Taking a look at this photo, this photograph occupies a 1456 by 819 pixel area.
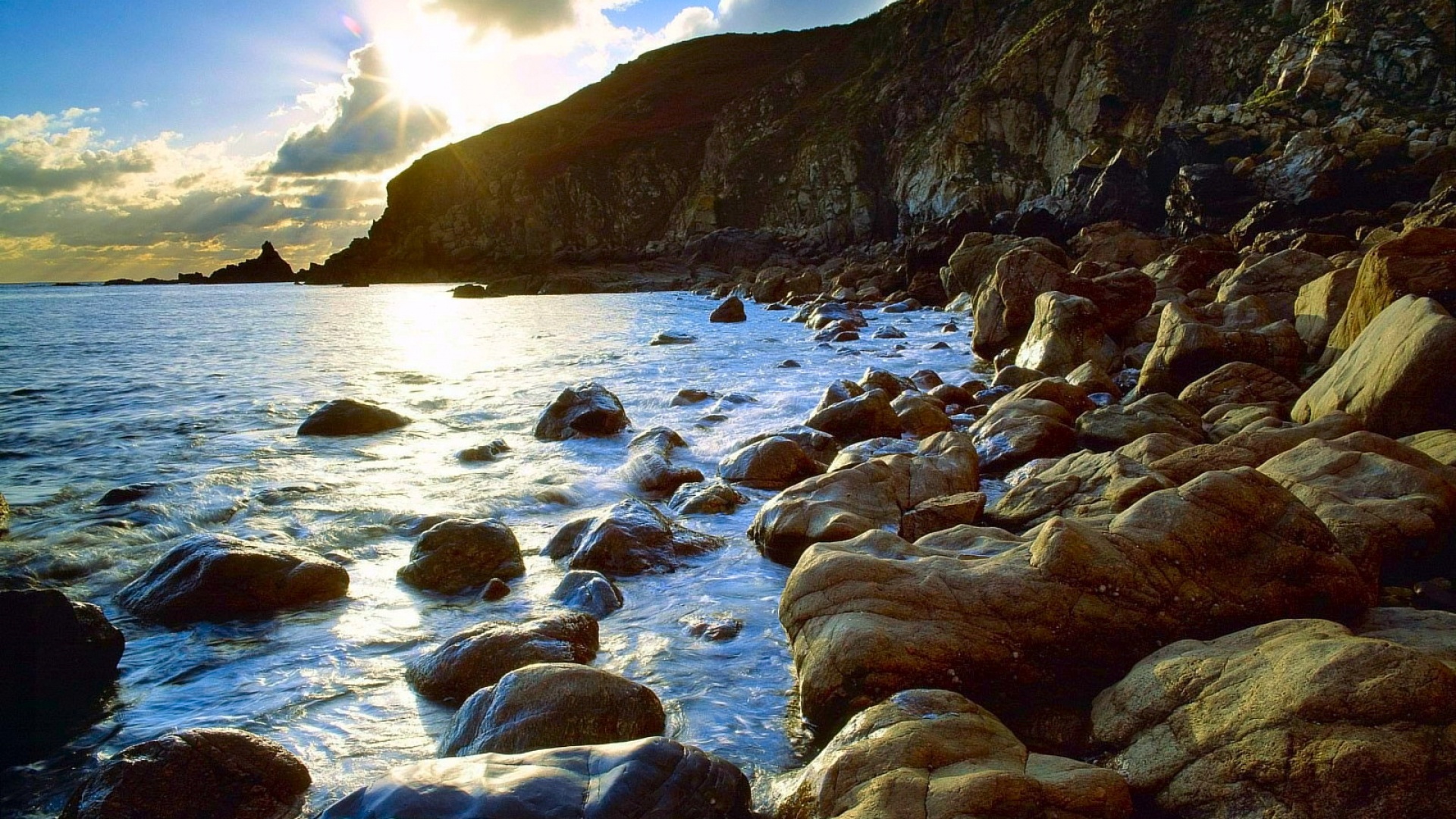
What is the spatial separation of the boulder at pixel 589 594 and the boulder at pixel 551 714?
133 centimetres

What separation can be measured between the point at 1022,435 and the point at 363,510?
633cm

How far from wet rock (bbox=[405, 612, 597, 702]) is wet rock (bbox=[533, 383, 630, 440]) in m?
6.09

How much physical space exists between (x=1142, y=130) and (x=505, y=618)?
180ft

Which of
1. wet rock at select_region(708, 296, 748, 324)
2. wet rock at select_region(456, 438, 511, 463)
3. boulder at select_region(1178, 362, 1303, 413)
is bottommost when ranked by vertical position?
wet rock at select_region(456, 438, 511, 463)

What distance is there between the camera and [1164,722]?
10.1ft

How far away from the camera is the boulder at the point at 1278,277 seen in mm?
12945

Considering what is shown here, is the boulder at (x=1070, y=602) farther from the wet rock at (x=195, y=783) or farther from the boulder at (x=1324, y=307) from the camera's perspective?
the boulder at (x=1324, y=307)

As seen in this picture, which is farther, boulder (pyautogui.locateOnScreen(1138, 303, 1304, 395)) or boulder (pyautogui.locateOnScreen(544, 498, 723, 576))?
boulder (pyautogui.locateOnScreen(1138, 303, 1304, 395))

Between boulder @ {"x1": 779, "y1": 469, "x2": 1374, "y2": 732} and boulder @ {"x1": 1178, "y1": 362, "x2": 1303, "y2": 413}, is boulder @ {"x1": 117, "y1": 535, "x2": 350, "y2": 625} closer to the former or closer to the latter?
boulder @ {"x1": 779, "y1": 469, "x2": 1374, "y2": 732}

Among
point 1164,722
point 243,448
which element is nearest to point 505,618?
point 1164,722

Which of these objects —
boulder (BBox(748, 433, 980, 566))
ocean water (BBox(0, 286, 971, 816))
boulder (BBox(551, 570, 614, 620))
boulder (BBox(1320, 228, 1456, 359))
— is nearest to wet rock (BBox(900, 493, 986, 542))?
boulder (BBox(748, 433, 980, 566))

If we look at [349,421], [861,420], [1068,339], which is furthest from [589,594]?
[1068,339]

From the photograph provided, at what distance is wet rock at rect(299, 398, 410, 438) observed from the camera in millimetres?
10930

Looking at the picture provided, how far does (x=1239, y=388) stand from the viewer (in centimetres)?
873
